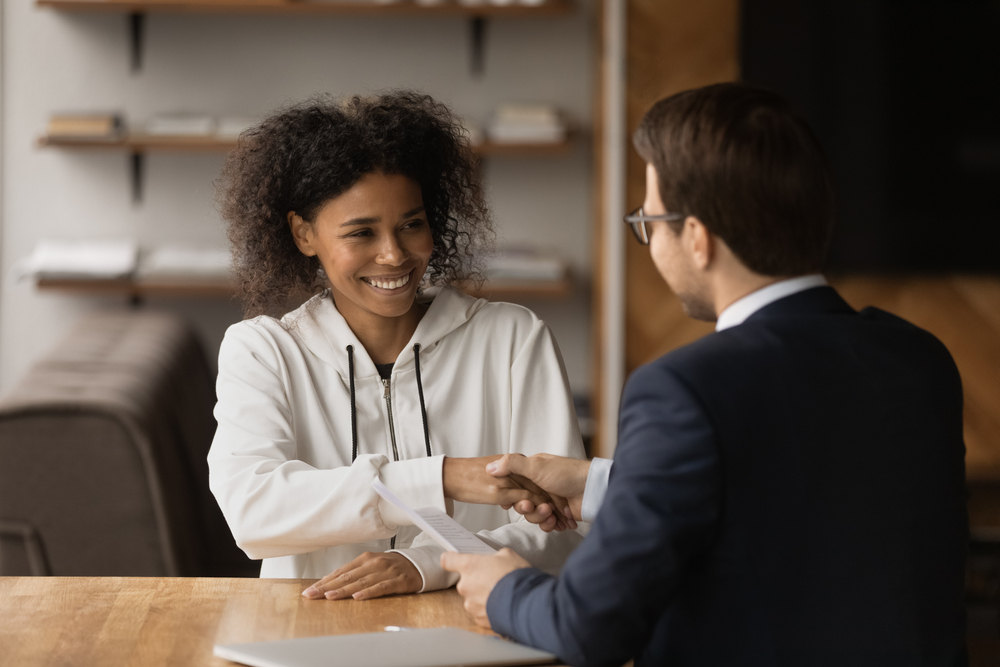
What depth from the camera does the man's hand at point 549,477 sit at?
1.39 meters

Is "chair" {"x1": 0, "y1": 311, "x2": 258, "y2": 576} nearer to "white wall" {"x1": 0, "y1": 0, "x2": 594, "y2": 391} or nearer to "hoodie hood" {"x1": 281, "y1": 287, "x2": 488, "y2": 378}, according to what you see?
"hoodie hood" {"x1": 281, "y1": 287, "x2": 488, "y2": 378}

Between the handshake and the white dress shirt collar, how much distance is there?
0.44 metres

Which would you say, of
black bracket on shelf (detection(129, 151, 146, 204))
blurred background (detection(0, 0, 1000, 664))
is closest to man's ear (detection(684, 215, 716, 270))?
blurred background (detection(0, 0, 1000, 664))

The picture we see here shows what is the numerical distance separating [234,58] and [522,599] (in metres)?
3.03

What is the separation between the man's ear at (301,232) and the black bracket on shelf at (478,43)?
2.06 metres

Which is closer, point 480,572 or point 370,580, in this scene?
point 480,572

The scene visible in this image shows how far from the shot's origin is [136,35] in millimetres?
3549

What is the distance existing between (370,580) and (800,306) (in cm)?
64

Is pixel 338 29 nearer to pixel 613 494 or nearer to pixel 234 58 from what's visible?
pixel 234 58

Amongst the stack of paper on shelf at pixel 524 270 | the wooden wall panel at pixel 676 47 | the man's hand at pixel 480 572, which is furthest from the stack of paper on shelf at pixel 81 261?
the man's hand at pixel 480 572

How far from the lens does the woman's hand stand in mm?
1258

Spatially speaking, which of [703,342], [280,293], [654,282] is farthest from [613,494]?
[654,282]

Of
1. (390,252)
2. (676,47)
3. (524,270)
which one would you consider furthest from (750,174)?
(676,47)

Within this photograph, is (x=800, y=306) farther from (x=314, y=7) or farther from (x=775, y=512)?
(x=314, y=7)
